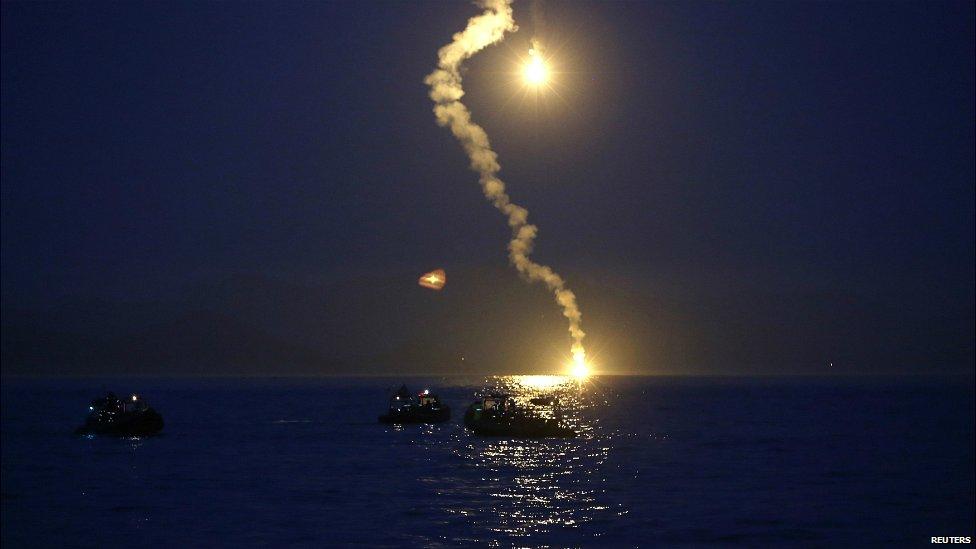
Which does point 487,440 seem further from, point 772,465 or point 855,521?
point 855,521

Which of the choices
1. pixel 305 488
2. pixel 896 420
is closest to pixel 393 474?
pixel 305 488

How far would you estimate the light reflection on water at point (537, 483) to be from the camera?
61.3m

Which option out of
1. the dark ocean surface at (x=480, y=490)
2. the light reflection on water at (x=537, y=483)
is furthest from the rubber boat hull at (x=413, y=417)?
the light reflection on water at (x=537, y=483)

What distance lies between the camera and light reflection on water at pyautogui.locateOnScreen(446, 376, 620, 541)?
6128 cm

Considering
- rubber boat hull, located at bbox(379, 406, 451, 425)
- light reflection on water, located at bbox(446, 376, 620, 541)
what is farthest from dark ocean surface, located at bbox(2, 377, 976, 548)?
rubber boat hull, located at bbox(379, 406, 451, 425)

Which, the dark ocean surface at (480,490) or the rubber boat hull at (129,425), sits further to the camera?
the rubber boat hull at (129,425)

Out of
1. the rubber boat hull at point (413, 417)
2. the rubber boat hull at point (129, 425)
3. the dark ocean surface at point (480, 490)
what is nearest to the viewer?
the dark ocean surface at point (480, 490)

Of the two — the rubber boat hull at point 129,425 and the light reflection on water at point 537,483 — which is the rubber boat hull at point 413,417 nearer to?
the light reflection on water at point 537,483

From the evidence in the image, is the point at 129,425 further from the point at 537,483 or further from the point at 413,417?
the point at 537,483

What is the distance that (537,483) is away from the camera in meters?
80.5

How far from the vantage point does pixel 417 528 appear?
5884 cm

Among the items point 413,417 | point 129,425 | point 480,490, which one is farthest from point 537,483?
point 413,417

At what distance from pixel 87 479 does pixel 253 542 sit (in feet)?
127

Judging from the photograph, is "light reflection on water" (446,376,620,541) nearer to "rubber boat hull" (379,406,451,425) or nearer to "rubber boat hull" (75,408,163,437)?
"rubber boat hull" (379,406,451,425)
